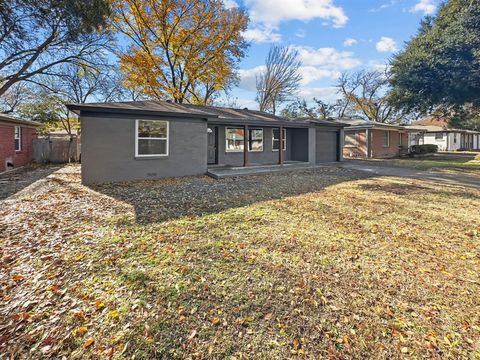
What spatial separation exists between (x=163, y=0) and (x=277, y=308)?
23751 millimetres

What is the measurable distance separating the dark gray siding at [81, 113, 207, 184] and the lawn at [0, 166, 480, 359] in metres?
3.01

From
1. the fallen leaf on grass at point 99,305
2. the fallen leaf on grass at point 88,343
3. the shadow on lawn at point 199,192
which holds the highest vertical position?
the shadow on lawn at point 199,192

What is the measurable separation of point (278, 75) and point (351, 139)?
41.5 ft

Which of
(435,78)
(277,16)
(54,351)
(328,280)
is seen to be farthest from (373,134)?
(54,351)

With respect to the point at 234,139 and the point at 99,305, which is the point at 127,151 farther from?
the point at 99,305

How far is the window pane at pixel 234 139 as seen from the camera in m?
14.7

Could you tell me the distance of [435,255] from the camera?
4.32m

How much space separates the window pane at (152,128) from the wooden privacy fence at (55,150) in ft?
38.2

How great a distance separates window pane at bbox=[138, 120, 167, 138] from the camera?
34.4 ft

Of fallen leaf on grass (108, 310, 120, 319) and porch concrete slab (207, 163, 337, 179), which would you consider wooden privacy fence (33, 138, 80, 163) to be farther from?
fallen leaf on grass (108, 310, 120, 319)

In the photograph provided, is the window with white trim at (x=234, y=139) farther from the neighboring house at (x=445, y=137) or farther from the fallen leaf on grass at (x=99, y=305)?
the neighboring house at (x=445, y=137)

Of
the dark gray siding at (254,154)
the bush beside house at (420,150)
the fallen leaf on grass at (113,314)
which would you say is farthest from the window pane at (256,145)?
the bush beside house at (420,150)

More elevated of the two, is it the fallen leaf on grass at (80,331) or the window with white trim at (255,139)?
the window with white trim at (255,139)

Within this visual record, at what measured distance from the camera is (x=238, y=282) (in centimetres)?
348
